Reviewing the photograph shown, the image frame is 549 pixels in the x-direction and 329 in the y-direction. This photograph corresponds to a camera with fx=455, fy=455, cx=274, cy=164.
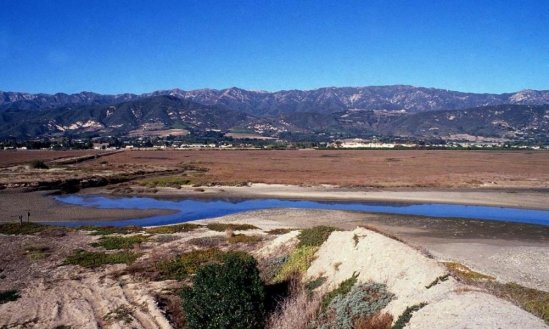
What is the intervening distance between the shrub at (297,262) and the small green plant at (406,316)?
30.7 ft

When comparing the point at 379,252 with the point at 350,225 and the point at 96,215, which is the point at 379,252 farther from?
the point at 96,215

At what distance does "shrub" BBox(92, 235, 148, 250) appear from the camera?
34.4m

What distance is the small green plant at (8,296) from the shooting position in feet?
75.0

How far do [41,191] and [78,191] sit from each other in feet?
18.8

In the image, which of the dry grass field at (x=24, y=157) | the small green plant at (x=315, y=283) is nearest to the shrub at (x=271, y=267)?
the small green plant at (x=315, y=283)

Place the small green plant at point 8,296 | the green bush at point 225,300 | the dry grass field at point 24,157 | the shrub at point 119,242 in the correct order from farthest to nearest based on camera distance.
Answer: the dry grass field at point 24,157, the shrub at point 119,242, the small green plant at point 8,296, the green bush at point 225,300

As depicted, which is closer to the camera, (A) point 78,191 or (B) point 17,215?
(B) point 17,215

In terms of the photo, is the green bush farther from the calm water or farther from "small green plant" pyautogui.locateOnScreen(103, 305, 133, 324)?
the calm water

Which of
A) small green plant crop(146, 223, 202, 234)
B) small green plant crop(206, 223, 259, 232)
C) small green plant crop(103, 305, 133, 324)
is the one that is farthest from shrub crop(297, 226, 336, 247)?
small green plant crop(146, 223, 202, 234)

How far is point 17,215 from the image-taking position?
54281mm

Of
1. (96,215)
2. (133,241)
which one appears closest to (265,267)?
(133,241)

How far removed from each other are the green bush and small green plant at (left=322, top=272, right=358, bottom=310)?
2.82 meters

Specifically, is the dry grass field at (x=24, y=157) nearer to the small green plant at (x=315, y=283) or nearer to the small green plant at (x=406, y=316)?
the small green plant at (x=315, y=283)

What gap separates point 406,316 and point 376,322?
1692mm
